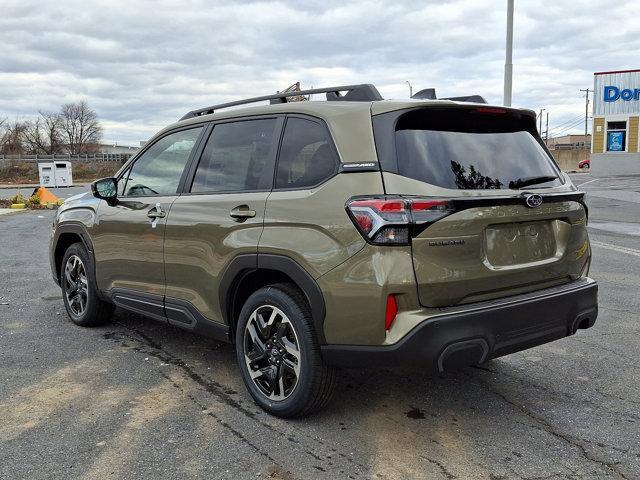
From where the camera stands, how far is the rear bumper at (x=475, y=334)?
2.96 meters

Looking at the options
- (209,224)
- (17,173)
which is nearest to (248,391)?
(209,224)

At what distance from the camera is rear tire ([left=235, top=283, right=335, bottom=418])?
329 centimetres

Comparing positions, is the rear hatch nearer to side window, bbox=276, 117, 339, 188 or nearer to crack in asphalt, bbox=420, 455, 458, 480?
side window, bbox=276, 117, 339, 188

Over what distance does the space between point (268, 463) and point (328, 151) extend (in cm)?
162

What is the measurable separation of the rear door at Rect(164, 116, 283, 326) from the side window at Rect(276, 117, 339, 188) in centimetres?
9

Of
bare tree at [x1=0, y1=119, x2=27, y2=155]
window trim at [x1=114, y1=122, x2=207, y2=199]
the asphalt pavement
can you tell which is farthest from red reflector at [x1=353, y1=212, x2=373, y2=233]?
bare tree at [x1=0, y1=119, x2=27, y2=155]

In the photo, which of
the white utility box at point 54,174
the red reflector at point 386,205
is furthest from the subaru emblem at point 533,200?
the white utility box at point 54,174

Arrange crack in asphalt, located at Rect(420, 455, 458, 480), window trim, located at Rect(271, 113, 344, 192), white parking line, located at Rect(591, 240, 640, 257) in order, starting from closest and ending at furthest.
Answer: crack in asphalt, located at Rect(420, 455, 458, 480) < window trim, located at Rect(271, 113, 344, 192) < white parking line, located at Rect(591, 240, 640, 257)

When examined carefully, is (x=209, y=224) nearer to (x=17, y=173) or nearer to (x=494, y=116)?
(x=494, y=116)

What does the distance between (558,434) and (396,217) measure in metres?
1.51

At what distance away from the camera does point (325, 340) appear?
318cm

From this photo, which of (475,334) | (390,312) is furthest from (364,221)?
(475,334)

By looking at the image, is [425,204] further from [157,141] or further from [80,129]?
[80,129]

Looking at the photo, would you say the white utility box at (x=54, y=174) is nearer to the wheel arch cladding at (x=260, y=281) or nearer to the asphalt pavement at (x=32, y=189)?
the asphalt pavement at (x=32, y=189)
